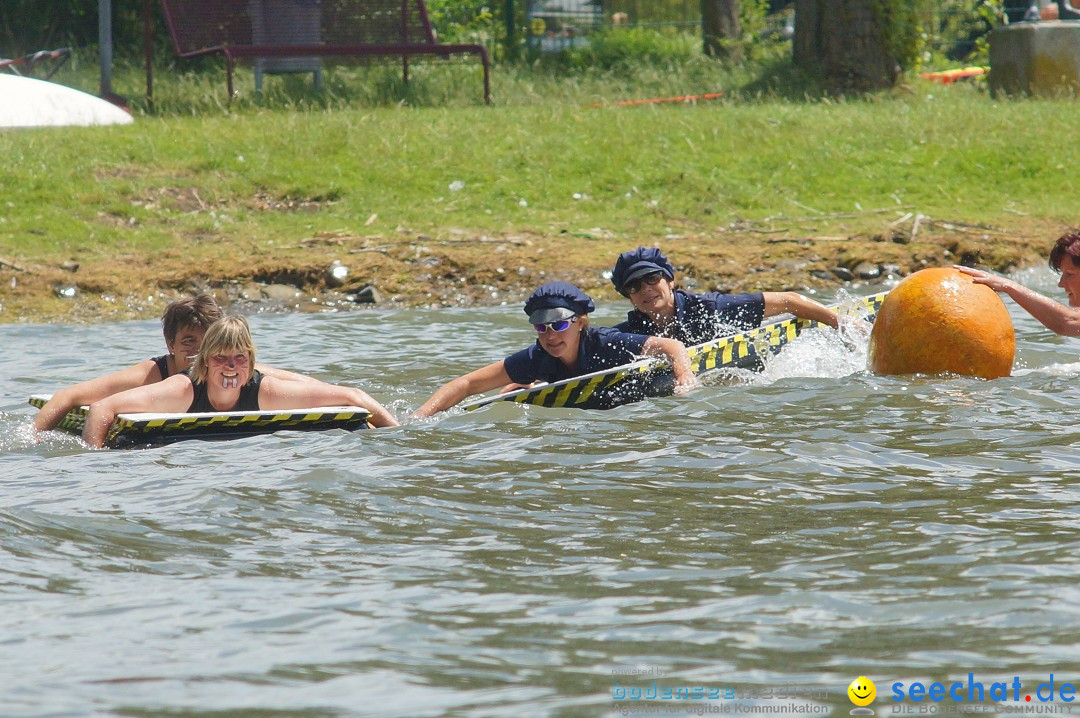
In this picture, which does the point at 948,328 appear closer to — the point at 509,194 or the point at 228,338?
the point at 228,338

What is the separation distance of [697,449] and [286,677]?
3.47m

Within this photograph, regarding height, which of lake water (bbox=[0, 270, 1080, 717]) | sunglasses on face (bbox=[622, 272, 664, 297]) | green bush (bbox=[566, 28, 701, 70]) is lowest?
lake water (bbox=[0, 270, 1080, 717])

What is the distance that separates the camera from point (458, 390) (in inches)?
350

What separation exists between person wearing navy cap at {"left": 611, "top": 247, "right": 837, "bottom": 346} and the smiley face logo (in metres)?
5.11

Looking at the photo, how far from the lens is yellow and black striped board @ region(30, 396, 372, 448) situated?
7.93 meters

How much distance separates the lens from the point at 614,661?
4.68 meters

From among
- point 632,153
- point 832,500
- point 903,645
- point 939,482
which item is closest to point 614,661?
point 903,645

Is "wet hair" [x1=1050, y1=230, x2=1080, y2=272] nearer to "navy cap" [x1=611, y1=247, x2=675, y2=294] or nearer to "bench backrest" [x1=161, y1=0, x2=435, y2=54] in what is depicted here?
"navy cap" [x1=611, y1=247, x2=675, y2=294]

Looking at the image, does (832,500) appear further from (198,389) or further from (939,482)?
(198,389)

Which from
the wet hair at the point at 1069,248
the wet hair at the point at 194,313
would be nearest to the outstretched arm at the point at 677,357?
the wet hair at the point at 1069,248

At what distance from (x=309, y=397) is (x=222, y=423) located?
56 cm

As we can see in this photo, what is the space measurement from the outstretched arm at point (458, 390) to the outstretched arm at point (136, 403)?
1.43 meters

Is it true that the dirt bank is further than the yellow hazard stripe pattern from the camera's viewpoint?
Yes

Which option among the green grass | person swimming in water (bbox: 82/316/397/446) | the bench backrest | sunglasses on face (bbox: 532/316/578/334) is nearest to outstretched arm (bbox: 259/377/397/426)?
person swimming in water (bbox: 82/316/397/446)
